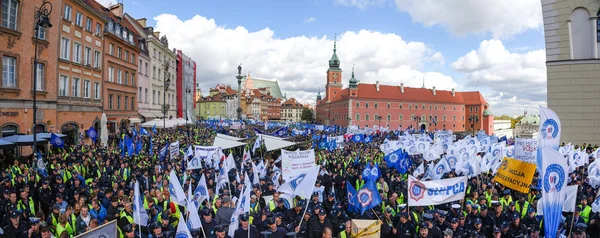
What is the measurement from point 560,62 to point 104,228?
1137 inches

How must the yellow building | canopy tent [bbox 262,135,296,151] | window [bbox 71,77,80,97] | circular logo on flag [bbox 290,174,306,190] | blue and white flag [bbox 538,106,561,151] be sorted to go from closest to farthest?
blue and white flag [bbox 538,106,561,151] → circular logo on flag [bbox 290,174,306,190] → canopy tent [bbox 262,135,296,151] → window [bbox 71,77,80,97] → the yellow building

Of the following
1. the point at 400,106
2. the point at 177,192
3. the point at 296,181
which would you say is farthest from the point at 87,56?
the point at 400,106

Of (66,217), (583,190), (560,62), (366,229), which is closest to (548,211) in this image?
(366,229)

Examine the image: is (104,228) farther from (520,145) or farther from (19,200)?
(520,145)

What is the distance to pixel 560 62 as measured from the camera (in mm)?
25234

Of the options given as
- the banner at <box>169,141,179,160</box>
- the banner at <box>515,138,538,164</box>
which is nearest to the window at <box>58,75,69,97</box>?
the banner at <box>169,141,179,160</box>

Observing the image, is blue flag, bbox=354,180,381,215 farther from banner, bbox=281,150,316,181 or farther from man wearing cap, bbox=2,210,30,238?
man wearing cap, bbox=2,210,30,238

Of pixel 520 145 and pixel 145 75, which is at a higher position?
pixel 145 75

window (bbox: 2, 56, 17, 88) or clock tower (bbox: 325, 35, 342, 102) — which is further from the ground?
clock tower (bbox: 325, 35, 342, 102)

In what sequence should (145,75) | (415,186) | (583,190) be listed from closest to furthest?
(415,186) < (583,190) < (145,75)

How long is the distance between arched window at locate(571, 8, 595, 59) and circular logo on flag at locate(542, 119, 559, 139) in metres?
20.3

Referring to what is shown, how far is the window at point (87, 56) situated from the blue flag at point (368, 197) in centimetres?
2601

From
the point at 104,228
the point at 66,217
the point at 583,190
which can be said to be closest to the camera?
the point at 104,228

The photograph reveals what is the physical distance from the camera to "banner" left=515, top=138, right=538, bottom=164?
46.5 ft
